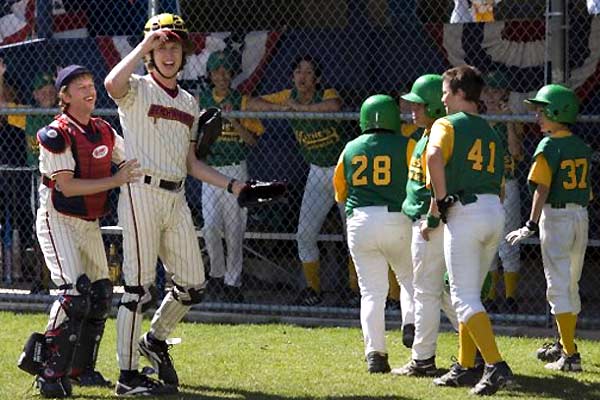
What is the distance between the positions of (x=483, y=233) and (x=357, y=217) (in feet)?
3.91

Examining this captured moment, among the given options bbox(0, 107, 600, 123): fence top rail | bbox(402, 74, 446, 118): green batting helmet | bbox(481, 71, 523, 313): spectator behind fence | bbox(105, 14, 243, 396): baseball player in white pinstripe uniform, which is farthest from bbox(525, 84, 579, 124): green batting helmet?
bbox(105, 14, 243, 396): baseball player in white pinstripe uniform

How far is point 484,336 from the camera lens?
7.10 m

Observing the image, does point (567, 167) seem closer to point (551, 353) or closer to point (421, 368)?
point (551, 353)

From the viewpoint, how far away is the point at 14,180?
11617 millimetres

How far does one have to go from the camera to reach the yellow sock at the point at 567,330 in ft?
26.8

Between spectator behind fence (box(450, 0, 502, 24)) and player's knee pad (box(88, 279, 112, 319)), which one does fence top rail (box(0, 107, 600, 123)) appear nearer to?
spectator behind fence (box(450, 0, 502, 24))

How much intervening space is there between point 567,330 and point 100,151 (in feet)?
10.0

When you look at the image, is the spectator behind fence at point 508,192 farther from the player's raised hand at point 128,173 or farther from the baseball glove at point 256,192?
the player's raised hand at point 128,173

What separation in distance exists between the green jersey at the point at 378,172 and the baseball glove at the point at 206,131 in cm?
102

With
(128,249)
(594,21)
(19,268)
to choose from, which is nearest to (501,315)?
(594,21)

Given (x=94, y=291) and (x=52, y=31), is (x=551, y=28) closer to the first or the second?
(x=94, y=291)

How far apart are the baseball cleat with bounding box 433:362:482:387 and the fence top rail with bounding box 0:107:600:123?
2333 mm

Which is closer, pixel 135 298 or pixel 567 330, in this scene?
pixel 135 298

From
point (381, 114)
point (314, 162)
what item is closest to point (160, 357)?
point (381, 114)
